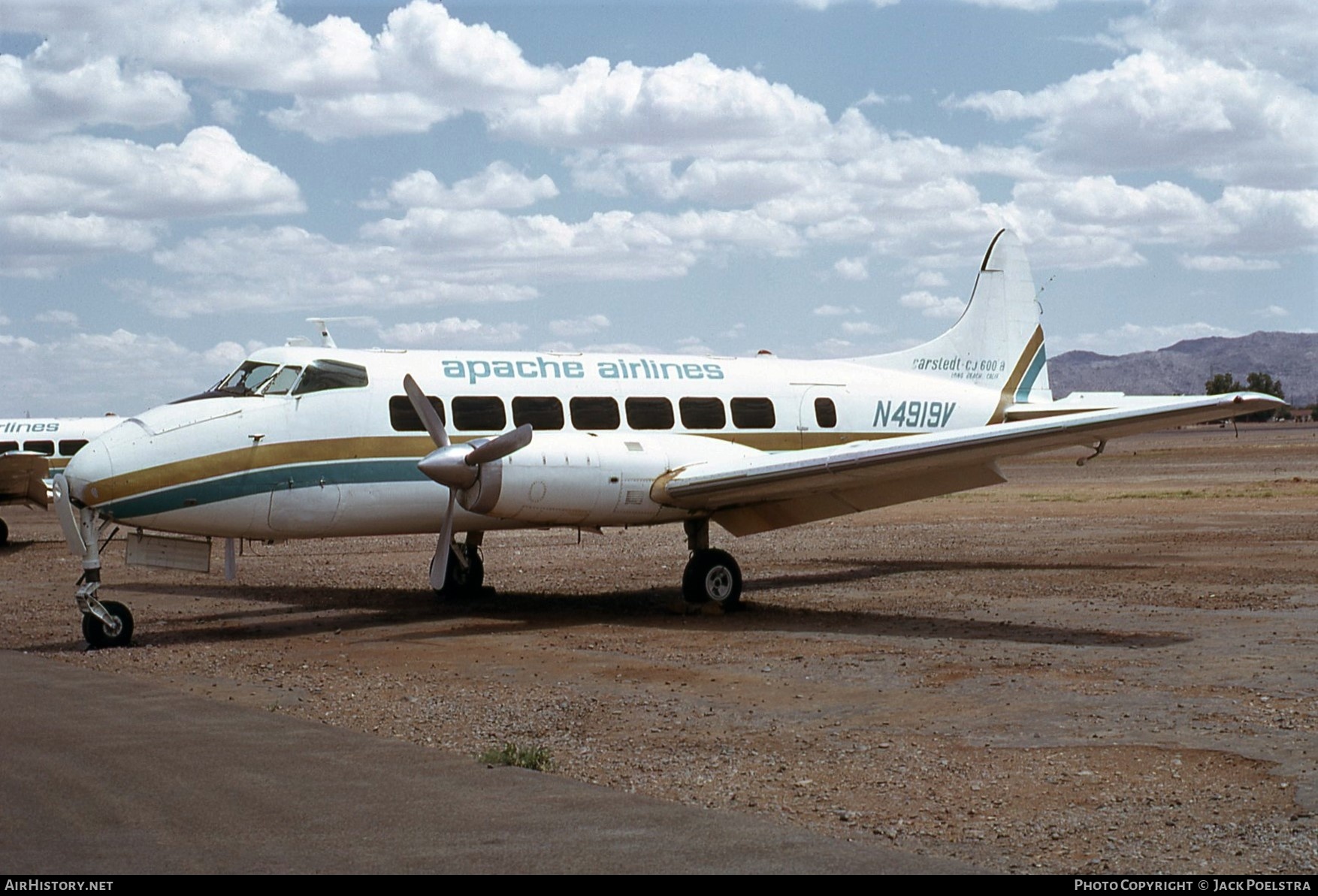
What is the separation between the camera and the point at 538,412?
1761cm

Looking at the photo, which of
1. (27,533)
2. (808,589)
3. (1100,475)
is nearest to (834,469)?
(808,589)

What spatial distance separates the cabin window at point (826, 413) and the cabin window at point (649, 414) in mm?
2551

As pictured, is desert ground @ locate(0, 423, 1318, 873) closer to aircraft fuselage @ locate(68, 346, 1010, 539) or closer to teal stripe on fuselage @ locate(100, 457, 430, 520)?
aircraft fuselage @ locate(68, 346, 1010, 539)

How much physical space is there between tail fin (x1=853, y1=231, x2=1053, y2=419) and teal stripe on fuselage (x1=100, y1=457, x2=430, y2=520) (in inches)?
358

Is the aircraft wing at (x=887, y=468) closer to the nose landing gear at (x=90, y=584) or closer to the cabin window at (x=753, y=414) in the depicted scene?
the cabin window at (x=753, y=414)

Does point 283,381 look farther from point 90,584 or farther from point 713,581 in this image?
point 713,581

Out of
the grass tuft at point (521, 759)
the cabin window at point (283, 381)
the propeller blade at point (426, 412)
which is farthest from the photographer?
the cabin window at point (283, 381)

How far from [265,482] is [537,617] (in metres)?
3.77

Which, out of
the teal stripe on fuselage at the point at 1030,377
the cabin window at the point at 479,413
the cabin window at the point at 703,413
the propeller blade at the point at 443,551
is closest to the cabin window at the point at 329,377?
the cabin window at the point at 479,413

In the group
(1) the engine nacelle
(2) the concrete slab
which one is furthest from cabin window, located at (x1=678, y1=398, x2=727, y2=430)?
(2) the concrete slab

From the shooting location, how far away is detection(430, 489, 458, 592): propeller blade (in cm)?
1633

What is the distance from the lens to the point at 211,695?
11445 mm

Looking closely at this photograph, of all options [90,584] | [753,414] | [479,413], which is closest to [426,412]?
[479,413]

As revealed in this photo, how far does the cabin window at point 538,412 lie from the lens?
17.5 meters
